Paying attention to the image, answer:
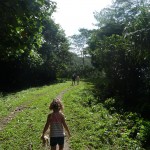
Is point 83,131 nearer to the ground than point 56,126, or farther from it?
nearer to the ground

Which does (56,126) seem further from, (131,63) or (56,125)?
(131,63)

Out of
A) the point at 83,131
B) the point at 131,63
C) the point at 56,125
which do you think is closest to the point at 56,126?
the point at 56,125

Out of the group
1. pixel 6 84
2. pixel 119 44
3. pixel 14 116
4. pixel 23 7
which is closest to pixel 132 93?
pixel 119 44

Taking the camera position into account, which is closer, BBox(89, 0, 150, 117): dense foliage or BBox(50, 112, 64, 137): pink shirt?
Answer: BBox(50, 112, 64, 137): pink shirt

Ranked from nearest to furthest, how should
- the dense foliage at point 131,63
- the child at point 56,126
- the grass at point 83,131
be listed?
the child at point 56,126 → the grass at point 83,131 → the dense foliage at point 131,63

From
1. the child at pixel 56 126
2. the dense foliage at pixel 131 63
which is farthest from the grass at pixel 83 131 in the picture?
the dense foliage at pixel 131 63

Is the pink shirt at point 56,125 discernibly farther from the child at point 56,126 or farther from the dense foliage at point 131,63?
the dense foliage at point 131,63

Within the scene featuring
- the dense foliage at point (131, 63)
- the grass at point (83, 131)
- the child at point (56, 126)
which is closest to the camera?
the child at point (56, 126)

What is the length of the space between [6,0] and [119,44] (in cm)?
2263

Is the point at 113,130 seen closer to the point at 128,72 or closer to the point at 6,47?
the point at 6,47

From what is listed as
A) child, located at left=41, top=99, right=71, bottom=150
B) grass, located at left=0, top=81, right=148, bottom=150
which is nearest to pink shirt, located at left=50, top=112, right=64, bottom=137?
child, located at left=41, top=99, right=71, bottom=150

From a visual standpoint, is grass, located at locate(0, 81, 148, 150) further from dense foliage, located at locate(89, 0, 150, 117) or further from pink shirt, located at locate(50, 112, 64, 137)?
dense foliage, located at locate(89, 0, 150, 117)

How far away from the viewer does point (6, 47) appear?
10148 millimetres

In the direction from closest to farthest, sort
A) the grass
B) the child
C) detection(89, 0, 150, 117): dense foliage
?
the child < the grass < detection(89, 0, 150, 117): dense foliage
